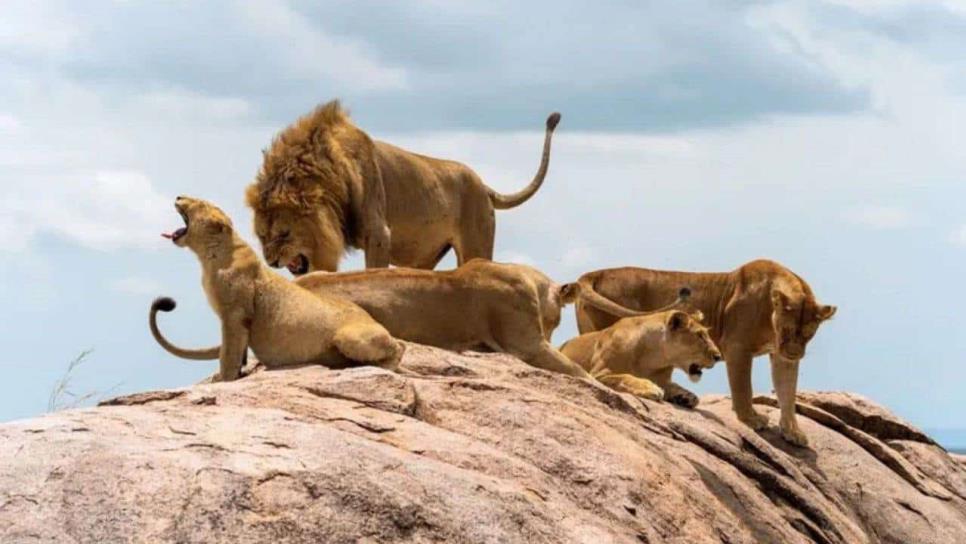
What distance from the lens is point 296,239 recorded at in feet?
41.6

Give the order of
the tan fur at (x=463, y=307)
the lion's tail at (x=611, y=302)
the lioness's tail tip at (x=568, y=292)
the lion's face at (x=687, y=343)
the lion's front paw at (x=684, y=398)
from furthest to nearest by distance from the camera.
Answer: the lion's tail at (x=611, y=302)
the lion's face at (x=687, y=343)
the lion's front paw at (x=684, y=398)
the lioness's tail tip at (x=568, y=292)
the tan fur at (x=463, y=307)

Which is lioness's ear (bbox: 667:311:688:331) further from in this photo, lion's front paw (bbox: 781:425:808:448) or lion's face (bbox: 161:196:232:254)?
lion's face (bbox: 161:196:232:254)

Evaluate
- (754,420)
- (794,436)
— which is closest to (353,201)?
(754,420)

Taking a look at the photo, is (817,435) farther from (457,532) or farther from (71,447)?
(71,447)

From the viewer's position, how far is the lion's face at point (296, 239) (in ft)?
41.6

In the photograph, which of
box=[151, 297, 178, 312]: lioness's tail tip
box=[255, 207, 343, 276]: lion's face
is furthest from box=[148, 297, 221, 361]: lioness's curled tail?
box=[255, 207, 343, 276]: lion's face

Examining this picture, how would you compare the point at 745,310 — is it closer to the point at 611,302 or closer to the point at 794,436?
the point at 611,302

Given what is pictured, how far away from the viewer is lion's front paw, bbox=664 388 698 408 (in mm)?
12414

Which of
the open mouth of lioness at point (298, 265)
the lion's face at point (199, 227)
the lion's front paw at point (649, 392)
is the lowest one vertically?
the lion's front paw at point (649, 392)

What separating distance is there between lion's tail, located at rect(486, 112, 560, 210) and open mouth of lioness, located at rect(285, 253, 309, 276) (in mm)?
3219

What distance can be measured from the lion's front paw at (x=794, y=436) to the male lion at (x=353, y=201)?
316 centimetres

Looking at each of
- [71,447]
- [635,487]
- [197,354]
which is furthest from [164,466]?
[197,354]

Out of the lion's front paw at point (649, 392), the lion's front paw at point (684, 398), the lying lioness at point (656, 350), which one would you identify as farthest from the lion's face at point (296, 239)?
the lion's front paw at point (684, 398)

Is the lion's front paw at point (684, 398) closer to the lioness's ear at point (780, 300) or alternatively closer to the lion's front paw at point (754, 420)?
the lion's front paw at point (754, 420)
